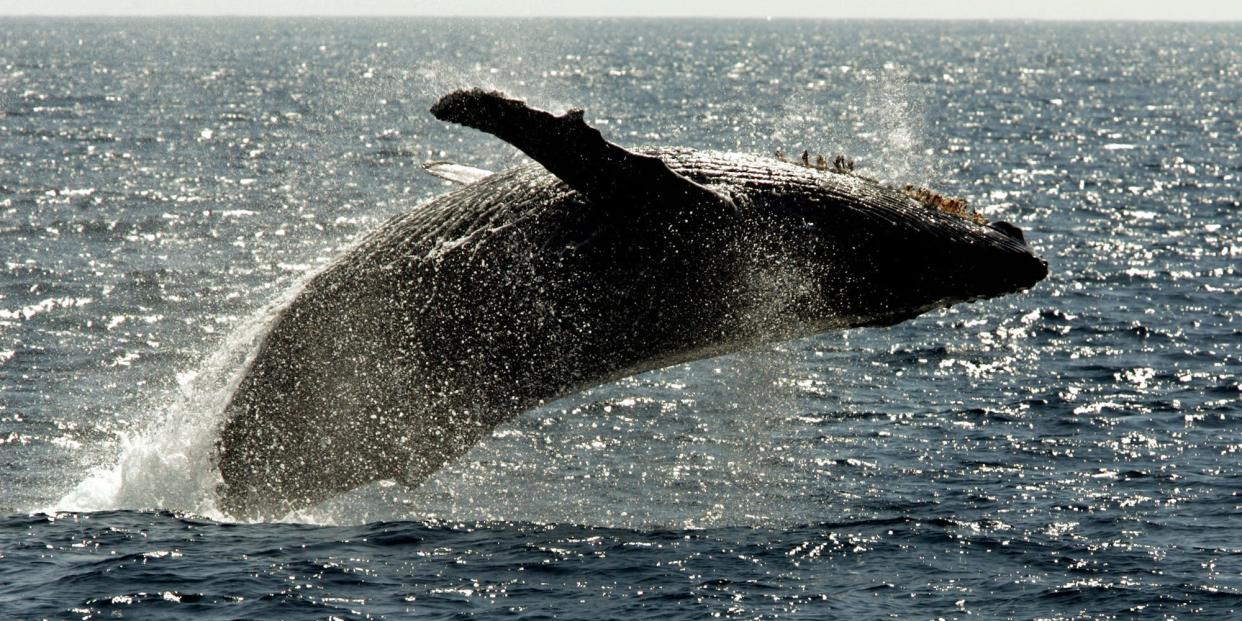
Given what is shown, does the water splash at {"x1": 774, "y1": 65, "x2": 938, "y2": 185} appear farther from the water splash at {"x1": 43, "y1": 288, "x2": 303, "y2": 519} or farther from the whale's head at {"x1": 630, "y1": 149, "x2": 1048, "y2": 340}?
the whale's head at {"x1": 630, "y1": 149, "x2": 1048, "y2": 340}

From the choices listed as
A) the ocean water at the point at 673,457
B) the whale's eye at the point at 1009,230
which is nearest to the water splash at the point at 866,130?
the ocean water at the point at 673,457

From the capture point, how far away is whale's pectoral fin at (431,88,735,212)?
1134 centimetres

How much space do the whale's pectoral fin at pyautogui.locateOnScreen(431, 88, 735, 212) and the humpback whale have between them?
0.06 feet

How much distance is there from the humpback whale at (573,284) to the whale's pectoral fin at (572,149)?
2cm

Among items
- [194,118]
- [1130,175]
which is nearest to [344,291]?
[1130,175]

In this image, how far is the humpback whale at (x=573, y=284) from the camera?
1209cm

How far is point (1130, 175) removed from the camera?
56500 millimetres

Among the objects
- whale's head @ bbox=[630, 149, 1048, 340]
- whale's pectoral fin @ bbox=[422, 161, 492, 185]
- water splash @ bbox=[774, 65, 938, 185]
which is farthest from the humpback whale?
water splash @ bbox=[774, 65, 938, 185]

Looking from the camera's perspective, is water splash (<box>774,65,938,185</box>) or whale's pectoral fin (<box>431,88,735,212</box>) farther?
water splash (<box>774,65,938,185</box>)

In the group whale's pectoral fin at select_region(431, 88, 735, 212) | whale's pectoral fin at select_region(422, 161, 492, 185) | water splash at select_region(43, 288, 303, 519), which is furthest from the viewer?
whale's pectoral fin at select_region(422, 161, 492, 185)

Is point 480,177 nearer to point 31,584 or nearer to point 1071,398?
point 31,584

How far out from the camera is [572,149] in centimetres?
1148

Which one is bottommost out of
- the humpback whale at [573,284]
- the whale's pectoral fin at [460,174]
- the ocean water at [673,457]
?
the ocean water at [673,457]

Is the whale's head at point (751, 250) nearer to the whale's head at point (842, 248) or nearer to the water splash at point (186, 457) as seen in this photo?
the whale's head at point (842, 248)
